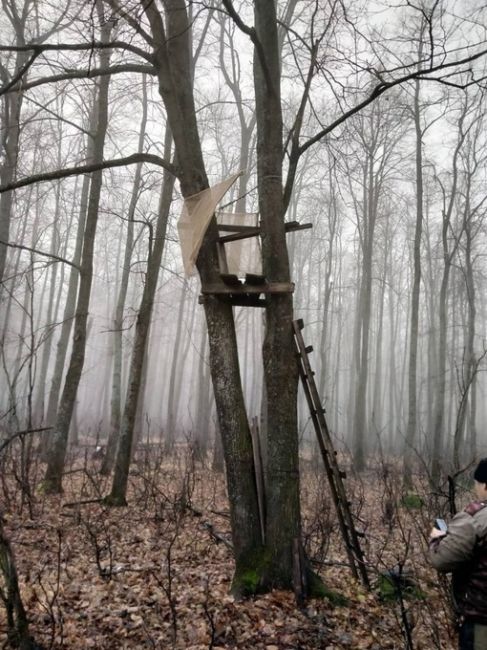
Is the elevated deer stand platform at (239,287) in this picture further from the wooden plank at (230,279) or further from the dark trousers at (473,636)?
the dark trousers at (473,636)

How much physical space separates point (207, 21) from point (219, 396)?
10639mm

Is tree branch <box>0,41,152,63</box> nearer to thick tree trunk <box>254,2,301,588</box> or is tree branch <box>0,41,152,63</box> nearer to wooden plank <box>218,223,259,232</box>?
thick tree trunk <box>254,2,301,588</box>

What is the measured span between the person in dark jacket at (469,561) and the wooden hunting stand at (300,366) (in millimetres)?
1823

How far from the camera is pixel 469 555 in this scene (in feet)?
7.91

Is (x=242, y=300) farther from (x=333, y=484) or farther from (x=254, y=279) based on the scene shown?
(x=333, y=484)

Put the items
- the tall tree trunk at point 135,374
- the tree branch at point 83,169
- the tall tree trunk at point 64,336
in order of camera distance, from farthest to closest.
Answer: the tall tree trunk at point 64,336 → the tall tree trunk at point 135,374 → the tree branch at point 83,169

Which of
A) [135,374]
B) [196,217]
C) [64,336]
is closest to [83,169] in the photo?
[196,217]

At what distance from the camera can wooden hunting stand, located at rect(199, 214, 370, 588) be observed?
14.3 feet

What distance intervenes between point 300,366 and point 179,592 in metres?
2.45

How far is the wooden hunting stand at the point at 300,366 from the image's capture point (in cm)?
436

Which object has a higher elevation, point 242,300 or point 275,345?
point 242,300

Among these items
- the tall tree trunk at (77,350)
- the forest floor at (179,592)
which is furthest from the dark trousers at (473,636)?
the tall tree trunk at (77,350)

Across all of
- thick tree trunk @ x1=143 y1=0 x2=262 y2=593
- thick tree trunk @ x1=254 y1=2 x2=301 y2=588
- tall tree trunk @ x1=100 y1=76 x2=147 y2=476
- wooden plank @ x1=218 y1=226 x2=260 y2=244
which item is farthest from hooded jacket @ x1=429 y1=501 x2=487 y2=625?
tall tree trunk @ x1=100 y1=76 x2=147 y2=476

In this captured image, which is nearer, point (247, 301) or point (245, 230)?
point (247, 301)
